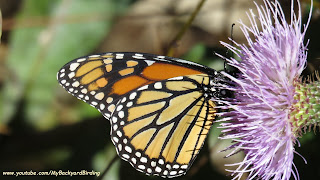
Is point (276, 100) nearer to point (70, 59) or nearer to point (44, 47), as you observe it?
point (70, 59)

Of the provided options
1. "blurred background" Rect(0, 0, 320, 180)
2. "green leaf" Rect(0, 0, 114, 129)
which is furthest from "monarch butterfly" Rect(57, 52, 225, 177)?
"green leaf" Rect(0, 0, 114, 129)

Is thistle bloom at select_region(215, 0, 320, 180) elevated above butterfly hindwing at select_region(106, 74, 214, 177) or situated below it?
above

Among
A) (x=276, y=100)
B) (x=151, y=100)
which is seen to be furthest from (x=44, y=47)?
(x=276, y=100)

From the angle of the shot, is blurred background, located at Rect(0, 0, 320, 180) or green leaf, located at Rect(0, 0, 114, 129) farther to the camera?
green leaf, located at Rect(0, 0, 114, 129)

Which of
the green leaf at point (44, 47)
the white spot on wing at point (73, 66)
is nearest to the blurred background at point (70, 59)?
the green leaf at point (44, 47)

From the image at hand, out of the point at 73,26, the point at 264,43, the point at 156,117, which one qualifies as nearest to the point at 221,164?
the point at 156,117

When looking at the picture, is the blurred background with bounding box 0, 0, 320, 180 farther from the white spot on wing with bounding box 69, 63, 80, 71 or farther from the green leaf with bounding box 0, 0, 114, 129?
the white spot on wing with bounding box 69, 63, 80, 71

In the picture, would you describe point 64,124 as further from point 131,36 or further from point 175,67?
point 175,67
